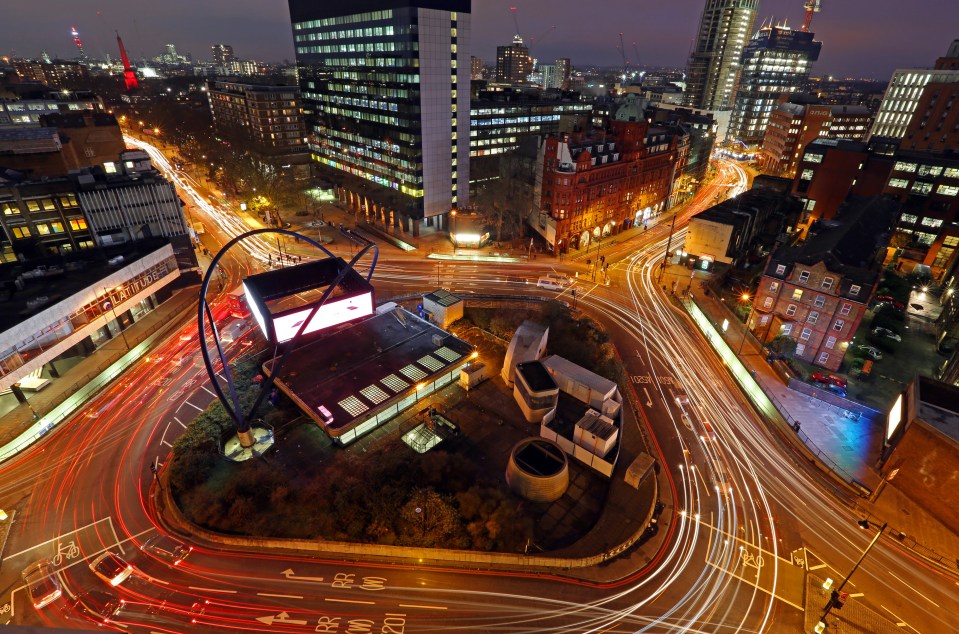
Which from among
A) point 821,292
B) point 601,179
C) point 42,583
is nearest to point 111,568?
point 42,583

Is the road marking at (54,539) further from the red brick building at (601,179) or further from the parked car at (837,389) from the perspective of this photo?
the red brick building at (601,179)

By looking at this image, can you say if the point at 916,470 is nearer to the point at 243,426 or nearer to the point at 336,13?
the point at 243,426

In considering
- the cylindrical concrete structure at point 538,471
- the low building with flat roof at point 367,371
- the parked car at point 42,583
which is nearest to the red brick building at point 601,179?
the low building with flat roof at point 367,371

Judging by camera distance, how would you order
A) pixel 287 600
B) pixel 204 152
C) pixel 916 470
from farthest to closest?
pixel 204 152 → pixel 916 470 → pixel 287 600

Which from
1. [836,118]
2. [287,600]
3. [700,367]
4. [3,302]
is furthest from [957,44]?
[3,302]

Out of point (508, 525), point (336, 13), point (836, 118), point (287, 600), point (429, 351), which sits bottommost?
point (287, 600)

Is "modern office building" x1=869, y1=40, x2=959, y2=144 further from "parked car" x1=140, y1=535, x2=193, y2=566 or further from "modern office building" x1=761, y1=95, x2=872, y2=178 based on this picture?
"parked car" x1=140, y1=535, x2=193, y2=566

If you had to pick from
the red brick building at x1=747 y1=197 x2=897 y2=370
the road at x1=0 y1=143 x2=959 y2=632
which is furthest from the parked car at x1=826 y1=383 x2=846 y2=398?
the road at x1=0 y1=143 x2=959 y2=632
